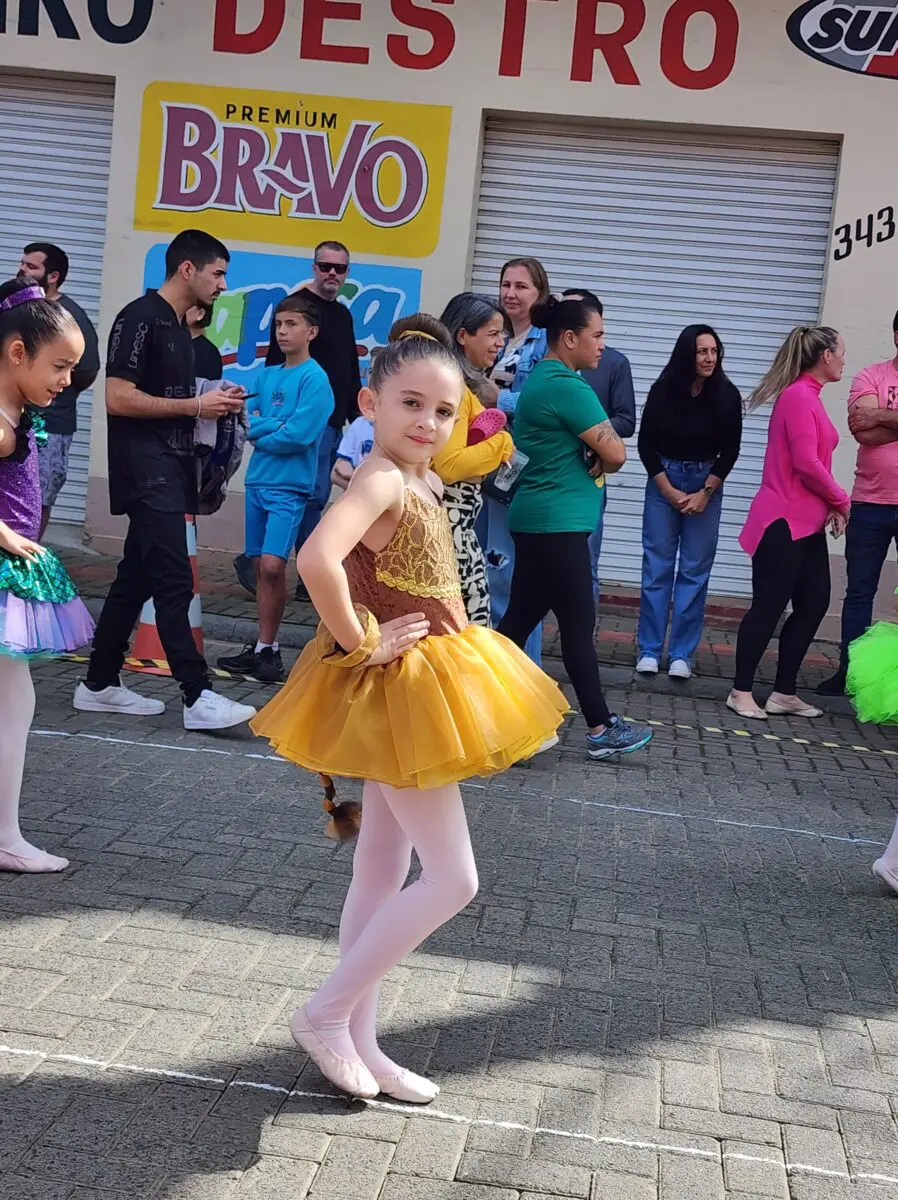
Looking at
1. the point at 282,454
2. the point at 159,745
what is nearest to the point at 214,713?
the point at 159,745

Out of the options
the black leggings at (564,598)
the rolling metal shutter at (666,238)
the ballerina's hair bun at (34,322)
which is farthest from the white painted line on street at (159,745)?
the rolling metal shutter at (666,238)

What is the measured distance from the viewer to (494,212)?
41.5 ft

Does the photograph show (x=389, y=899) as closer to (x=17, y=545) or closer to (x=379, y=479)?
(x=379, y=479)

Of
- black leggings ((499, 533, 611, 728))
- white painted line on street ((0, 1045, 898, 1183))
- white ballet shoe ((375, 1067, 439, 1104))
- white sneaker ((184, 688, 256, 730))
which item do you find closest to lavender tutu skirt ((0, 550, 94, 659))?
white painted line on street ((0, 1045, 898, 1183))

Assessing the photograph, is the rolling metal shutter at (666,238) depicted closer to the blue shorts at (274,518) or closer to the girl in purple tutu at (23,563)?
the blue shorts at (274,518)

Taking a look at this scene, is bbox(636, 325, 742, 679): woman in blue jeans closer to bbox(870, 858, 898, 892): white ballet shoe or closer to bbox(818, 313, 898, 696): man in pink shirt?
bbox(818, 313, 898, 696): man in pink shirt

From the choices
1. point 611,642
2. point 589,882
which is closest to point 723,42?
point 611,642

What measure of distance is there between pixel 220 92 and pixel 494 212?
8.11 ft

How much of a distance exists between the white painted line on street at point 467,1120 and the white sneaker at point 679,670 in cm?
612

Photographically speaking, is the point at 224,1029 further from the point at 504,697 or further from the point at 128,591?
the point at 128,591

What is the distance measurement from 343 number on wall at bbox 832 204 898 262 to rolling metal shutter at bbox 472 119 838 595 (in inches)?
6.4

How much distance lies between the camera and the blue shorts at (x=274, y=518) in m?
8.26

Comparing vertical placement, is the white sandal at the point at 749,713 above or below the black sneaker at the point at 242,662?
below

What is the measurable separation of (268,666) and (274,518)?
0.82 m
